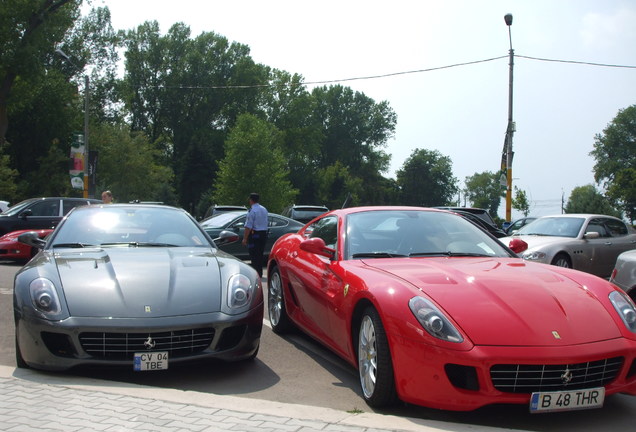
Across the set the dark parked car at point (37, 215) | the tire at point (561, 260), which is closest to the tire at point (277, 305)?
the tire at point (561, 260)

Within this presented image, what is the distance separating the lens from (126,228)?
6137mm

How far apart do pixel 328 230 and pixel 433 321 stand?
2248mm

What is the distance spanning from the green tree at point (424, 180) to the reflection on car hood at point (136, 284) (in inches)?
3727

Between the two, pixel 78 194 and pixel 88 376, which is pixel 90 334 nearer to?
pixel 88 376

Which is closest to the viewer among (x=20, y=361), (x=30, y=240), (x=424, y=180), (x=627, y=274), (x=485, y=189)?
(x=20, y=361)

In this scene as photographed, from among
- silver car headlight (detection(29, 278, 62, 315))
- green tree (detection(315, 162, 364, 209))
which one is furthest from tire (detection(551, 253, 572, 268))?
green tree (detection(315, 162, 364, 209))

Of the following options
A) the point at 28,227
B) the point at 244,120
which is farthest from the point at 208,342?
the point at 244,120

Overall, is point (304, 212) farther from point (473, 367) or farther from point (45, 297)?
point (473, 367)

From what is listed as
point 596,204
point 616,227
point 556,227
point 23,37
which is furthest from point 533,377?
point 596,204

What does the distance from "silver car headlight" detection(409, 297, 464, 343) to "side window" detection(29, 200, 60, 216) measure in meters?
13.9

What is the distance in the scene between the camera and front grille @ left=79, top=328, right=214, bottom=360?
445 cm

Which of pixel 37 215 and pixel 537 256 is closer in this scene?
pixel 537 256

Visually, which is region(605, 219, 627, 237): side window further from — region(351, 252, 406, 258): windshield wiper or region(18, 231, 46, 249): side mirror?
region(18, 231, 46, 249): side mirror

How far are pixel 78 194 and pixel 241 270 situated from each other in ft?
152
